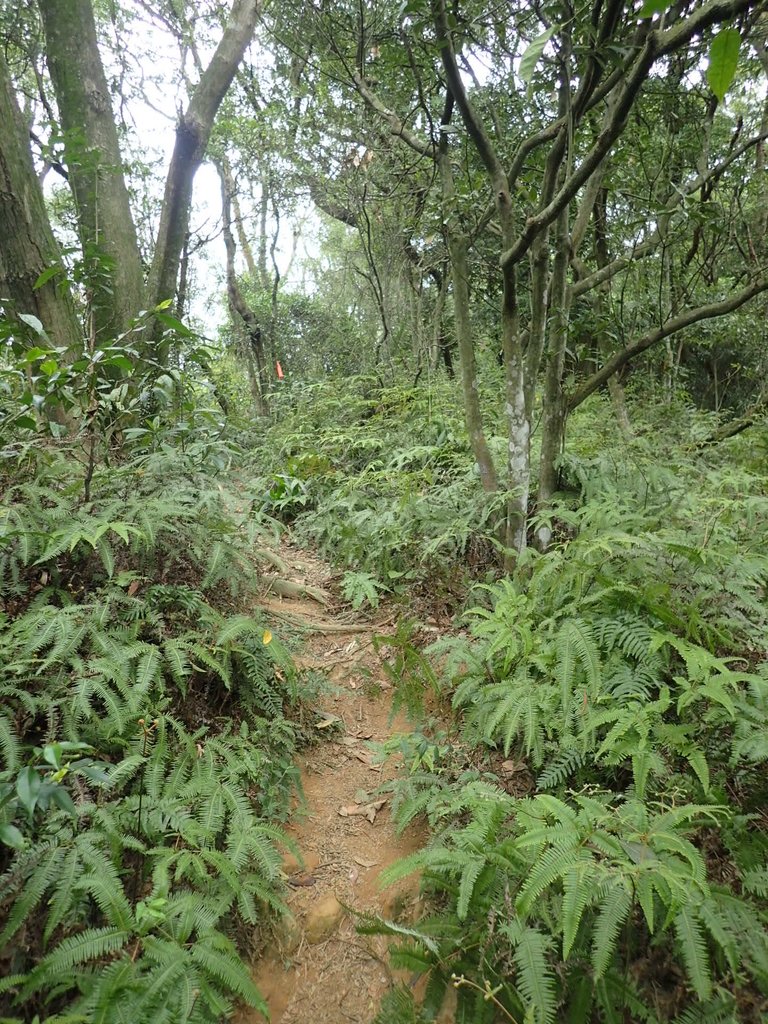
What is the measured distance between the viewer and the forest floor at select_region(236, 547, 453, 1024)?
2.45 metres

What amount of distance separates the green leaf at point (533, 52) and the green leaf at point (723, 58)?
0.72 m

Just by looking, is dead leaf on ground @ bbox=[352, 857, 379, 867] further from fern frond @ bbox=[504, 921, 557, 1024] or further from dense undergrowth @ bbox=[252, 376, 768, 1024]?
fern frond @ bbox=[504, 921, 557, 1024]

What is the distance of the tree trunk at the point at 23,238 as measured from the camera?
4.55m

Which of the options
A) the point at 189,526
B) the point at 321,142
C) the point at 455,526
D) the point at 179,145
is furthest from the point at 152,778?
the point at 321,142

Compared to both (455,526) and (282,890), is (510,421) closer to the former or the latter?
(455,526)

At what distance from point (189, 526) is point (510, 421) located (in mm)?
2760

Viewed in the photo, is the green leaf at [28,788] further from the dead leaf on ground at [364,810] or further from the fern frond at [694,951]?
the fern frond at [694,951]

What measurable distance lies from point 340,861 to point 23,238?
5.12 metres

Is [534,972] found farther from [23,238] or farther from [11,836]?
[23,238]

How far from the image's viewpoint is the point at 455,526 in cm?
516

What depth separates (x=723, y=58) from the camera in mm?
1107

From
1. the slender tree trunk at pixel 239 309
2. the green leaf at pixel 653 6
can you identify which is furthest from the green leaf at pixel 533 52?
the slender tree trunk at pixel 239 309

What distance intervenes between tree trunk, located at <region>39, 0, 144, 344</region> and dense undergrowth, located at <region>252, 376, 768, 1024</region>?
3732 millimetres

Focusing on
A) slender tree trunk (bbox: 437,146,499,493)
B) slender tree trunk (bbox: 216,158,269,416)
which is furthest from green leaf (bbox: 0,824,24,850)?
slender tree trunk (bbox: 216,158,269,416)
